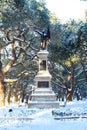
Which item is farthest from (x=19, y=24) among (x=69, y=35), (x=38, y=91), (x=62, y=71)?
(x=62, y=71)

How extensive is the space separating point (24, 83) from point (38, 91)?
36781mm

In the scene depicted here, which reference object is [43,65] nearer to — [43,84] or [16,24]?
[43,84]

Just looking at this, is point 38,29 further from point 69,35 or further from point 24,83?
point 24,83

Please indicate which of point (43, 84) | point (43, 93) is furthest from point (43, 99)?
point (43, 84)

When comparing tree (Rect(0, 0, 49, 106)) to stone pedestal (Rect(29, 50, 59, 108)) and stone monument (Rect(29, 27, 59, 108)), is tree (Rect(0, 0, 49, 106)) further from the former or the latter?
stone pedestal (Rect(29, 50, 59, 108))

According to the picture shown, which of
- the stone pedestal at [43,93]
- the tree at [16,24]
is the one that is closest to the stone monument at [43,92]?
the stone pedestal at [43,93]

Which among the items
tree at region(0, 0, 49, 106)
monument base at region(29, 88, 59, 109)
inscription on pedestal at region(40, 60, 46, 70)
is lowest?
monument base at region(29, 88, 59, 109)

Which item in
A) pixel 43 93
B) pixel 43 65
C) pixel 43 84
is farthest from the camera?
pixel 43 65

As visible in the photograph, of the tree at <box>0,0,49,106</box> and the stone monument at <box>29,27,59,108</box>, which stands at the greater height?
the tree at <box>0,0,49,106</box>

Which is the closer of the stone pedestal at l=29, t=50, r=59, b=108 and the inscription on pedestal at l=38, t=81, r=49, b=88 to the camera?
the stone pedestal at l=29, t=50, r=59, b=108

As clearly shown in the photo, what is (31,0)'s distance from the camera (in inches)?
1242

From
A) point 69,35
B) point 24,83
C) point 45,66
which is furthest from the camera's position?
point 24,83

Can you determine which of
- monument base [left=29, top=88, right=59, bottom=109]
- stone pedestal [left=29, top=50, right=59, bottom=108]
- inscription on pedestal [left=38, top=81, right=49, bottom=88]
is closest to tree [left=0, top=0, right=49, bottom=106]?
stone pedestal [left=29, top=50, right=59, bottom=108]

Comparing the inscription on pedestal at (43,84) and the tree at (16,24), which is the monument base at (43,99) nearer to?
the inscription on pedestal at (43,84)
